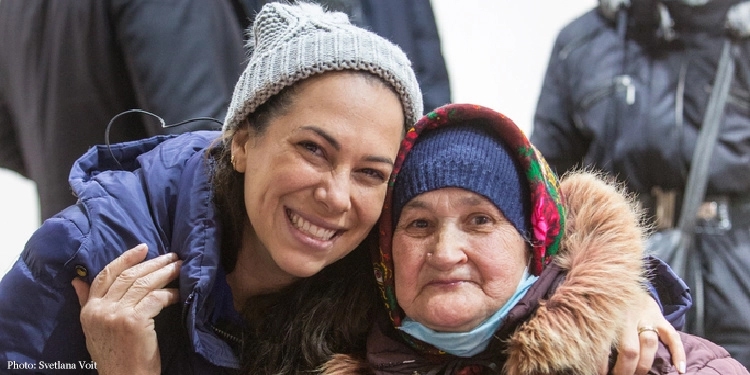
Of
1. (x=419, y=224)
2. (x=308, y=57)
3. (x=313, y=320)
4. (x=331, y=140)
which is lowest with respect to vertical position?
(x=313, y=320)

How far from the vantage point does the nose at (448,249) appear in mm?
1171

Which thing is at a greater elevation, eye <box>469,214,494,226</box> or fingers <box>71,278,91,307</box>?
eye <box>469,214,494,226</box>

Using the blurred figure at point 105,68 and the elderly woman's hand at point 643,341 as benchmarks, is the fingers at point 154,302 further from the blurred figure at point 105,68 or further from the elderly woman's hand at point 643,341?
the elderly woman's hand at point 643,341

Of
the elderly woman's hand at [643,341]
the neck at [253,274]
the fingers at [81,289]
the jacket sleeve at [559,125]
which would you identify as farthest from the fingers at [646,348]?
the jacket sleeve at [559,125]

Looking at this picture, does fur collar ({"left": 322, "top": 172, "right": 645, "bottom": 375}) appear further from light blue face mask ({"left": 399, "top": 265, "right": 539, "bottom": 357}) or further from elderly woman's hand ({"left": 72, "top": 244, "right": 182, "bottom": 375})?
elderly woman's hand ({"left": 72, "top": 244, "right": 182, "bottom": 375})

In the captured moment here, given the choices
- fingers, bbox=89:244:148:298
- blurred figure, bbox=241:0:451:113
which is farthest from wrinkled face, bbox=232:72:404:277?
blurred figure, bbox=241:0:451:113

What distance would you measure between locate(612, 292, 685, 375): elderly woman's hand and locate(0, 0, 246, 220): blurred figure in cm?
91

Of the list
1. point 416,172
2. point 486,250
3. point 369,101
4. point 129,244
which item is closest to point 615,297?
point 486,250

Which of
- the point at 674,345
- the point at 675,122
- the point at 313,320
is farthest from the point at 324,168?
the point at 675,122

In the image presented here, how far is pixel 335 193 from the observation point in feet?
4.16

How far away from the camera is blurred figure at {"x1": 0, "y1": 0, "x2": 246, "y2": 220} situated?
1.60 meters

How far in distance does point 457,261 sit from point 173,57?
755 mm

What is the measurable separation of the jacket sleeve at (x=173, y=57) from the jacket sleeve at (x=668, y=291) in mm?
887

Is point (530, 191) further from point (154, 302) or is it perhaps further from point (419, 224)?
point (154, 302)
